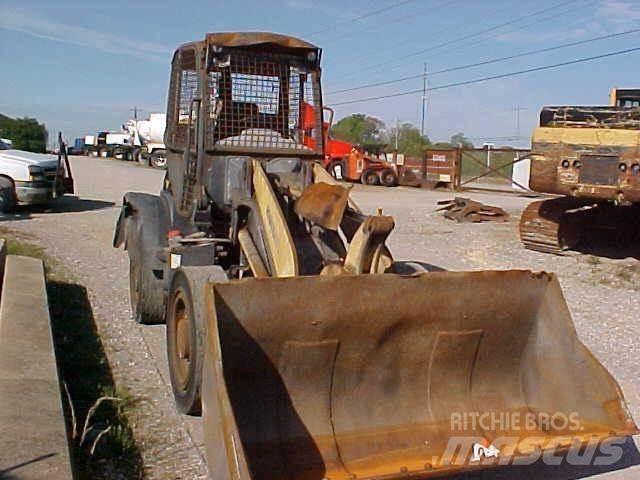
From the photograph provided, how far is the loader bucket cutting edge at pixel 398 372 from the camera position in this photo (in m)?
4.23

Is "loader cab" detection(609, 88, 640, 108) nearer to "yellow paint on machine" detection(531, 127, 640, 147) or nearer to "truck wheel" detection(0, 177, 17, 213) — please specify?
"yellow paint on machine" detection(531, 127, 640, 147)

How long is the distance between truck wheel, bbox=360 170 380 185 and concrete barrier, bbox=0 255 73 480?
74.0ft

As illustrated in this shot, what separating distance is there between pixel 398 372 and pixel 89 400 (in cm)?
216

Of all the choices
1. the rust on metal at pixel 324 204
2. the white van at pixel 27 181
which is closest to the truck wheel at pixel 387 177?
the white van at pixel 27 181

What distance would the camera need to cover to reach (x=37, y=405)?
4.51 metres

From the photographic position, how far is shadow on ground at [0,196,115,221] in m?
16.2

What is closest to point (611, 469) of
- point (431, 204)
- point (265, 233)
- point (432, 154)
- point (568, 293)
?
point (265, 233)

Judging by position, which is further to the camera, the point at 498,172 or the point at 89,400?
the point at 498,172

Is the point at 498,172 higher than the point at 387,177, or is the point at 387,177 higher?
the point at 498,172

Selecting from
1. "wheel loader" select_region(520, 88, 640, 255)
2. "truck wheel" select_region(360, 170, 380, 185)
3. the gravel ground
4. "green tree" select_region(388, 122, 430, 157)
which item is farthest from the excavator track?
"green tree" select_region(388, 122, 430, 157)

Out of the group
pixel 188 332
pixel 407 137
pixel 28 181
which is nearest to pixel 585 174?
pixel 188 332

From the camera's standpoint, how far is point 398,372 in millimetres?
4688

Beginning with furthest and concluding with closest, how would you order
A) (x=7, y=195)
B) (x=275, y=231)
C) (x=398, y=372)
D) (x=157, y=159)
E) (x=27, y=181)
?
(x=157, y=159), (x=27, y=181), (x=7, y=195), (x=275, y=231), (x=398, y=372)

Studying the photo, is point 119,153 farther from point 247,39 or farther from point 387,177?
point 247,39
